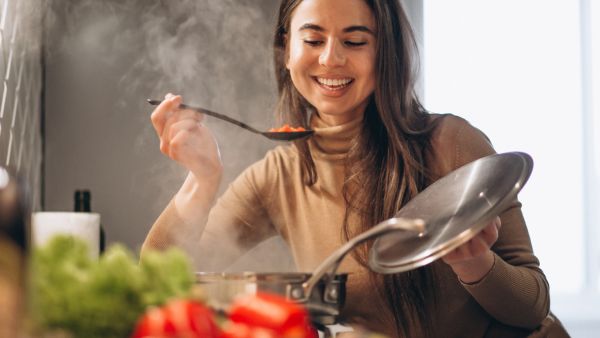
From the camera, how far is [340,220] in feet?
5.83

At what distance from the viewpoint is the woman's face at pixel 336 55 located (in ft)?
5.77

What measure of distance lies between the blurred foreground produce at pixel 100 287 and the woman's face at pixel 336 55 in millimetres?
1226

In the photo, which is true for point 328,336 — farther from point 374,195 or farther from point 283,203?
point 283,203

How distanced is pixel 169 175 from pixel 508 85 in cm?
149

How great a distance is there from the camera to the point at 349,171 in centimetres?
182

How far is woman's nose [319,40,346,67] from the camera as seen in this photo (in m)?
1.74

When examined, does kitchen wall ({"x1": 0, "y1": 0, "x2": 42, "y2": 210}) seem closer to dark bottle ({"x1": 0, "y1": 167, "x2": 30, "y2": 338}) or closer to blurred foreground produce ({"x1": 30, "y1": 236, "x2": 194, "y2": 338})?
blurred foreground produce ({"x1": 30, "y1": 236, "x2": 194, "y2": 338})

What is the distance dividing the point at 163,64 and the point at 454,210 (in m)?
1.66

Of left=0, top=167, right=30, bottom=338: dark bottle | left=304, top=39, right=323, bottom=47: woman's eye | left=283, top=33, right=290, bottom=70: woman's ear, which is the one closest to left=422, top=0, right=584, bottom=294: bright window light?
left=283, top=33, right=290, bottom=70: woman's ear

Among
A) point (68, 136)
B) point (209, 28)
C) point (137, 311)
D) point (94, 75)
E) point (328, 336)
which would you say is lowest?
point (328, 336)

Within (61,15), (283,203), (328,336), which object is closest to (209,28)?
(61,15)

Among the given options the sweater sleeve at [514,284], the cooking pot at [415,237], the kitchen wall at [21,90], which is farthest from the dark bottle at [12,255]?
the kitchen wall at [21,90]

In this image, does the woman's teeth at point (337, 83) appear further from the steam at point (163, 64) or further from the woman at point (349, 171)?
the steam at point (163, 64)

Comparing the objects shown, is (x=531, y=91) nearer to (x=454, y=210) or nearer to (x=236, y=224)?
(x=236, y=224)
